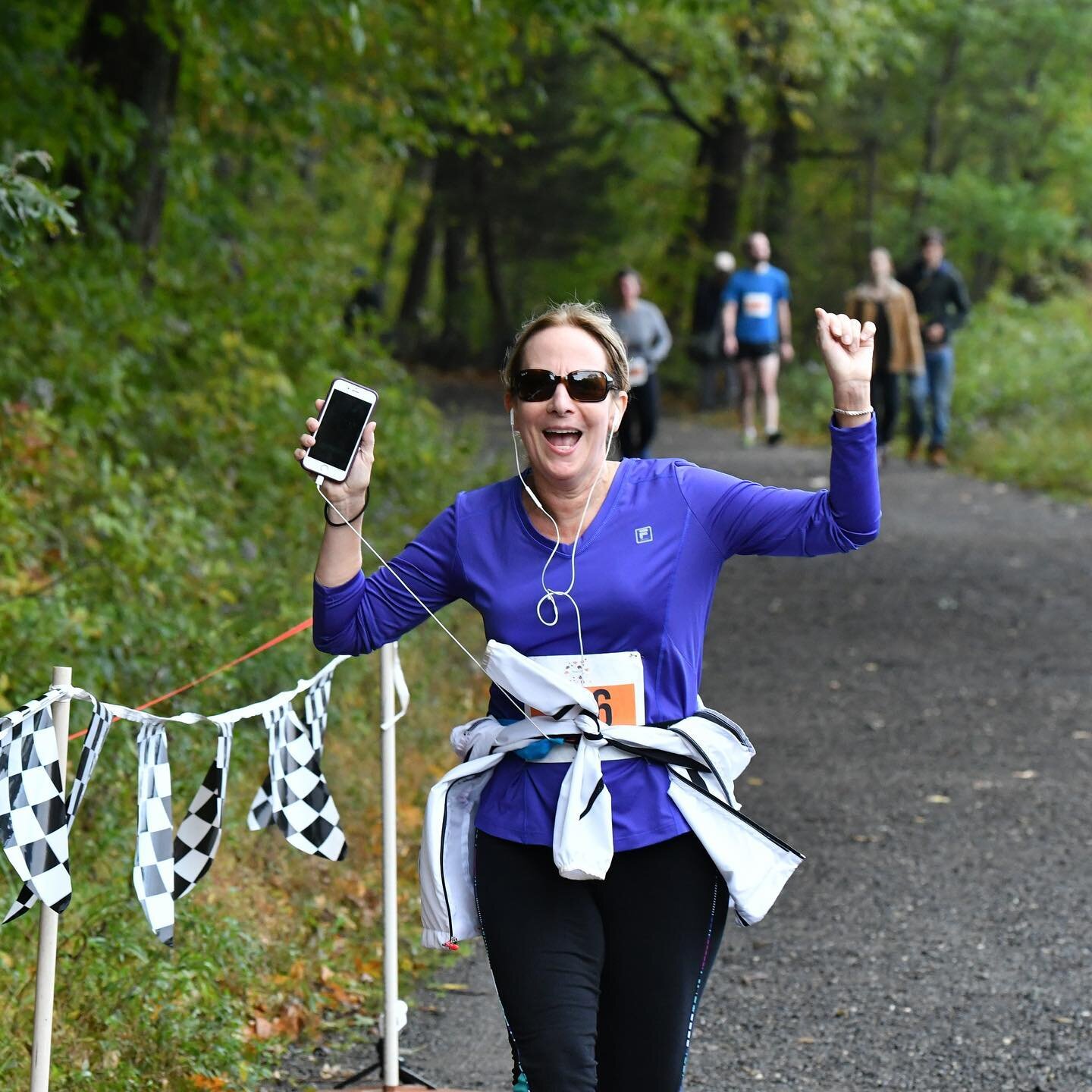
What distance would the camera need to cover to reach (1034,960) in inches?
226

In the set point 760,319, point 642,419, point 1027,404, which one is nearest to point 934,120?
point 1027,404

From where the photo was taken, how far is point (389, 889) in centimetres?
449

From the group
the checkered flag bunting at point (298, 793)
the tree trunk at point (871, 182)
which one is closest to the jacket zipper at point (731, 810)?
the checkered flag bunting at point (298, 793)

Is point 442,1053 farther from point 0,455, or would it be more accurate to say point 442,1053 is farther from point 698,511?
point 0,455

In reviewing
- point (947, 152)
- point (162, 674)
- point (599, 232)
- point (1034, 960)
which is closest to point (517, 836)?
point (1034, 960)

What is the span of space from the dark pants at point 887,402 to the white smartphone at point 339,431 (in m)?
14.1

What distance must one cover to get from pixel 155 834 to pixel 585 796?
1.15m

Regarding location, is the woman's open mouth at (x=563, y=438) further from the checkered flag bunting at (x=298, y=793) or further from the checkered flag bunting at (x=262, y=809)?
the checkered flag bunting at (x=262, y=809)

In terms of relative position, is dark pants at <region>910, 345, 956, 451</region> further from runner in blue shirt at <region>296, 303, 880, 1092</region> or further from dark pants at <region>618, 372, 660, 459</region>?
runner in blue shirt at <region>296, 303, 880, 1092</region>

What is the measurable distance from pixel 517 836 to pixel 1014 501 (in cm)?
1369

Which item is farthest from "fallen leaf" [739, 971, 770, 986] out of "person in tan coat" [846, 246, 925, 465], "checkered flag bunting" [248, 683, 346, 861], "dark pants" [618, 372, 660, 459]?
"person in tan coat" [846, 246, 925, 465]

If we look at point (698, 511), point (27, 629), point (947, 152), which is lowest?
point (27, 629)

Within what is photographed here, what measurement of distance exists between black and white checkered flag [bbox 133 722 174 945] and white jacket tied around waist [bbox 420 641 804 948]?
693mm

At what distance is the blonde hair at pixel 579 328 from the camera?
3447mm
